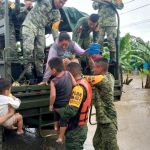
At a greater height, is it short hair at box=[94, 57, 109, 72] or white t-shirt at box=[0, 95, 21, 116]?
short hair at box=[94, 57, 109, 72]

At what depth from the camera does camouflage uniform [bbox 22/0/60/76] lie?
4.85m

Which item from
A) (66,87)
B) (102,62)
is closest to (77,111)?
(66,87)

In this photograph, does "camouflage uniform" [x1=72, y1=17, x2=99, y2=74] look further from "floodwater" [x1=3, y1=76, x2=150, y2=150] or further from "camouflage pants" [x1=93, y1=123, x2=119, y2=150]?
"camouflage pants" [x1=93, y1=123, x2=119, y2=150]

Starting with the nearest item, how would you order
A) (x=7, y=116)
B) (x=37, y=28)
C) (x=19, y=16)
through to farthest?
(x=7, y=116), (x=37, y=28), (x=19, y=16)

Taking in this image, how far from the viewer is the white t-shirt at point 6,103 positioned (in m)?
3.93

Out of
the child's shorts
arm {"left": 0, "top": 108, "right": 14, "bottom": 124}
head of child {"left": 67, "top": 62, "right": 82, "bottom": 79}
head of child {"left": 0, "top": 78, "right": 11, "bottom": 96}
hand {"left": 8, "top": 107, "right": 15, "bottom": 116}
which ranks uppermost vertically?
head of child {"left": 67, "top": 62, "right": 82, "bottom": 79}

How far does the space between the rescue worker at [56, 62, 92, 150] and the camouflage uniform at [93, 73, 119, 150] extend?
334mm

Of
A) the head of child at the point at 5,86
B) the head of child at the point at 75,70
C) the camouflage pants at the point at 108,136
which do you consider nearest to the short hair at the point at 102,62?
the head of child at the point at 75,70

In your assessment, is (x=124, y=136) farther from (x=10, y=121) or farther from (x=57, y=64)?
(x=10, y=121)

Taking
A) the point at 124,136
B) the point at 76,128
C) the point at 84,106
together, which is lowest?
the point at 124,136

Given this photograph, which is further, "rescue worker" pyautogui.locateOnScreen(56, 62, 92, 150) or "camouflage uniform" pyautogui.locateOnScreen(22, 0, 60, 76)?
"camouflage uniform" pyautogui.locateOnScreen(22, 0, 60, 76)

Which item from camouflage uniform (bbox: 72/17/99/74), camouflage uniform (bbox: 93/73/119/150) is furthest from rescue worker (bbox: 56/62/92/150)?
camouflage uniform (bbox: 72/17/99/74)

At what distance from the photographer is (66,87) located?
4.21 meters

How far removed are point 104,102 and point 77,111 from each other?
603 millimetres
